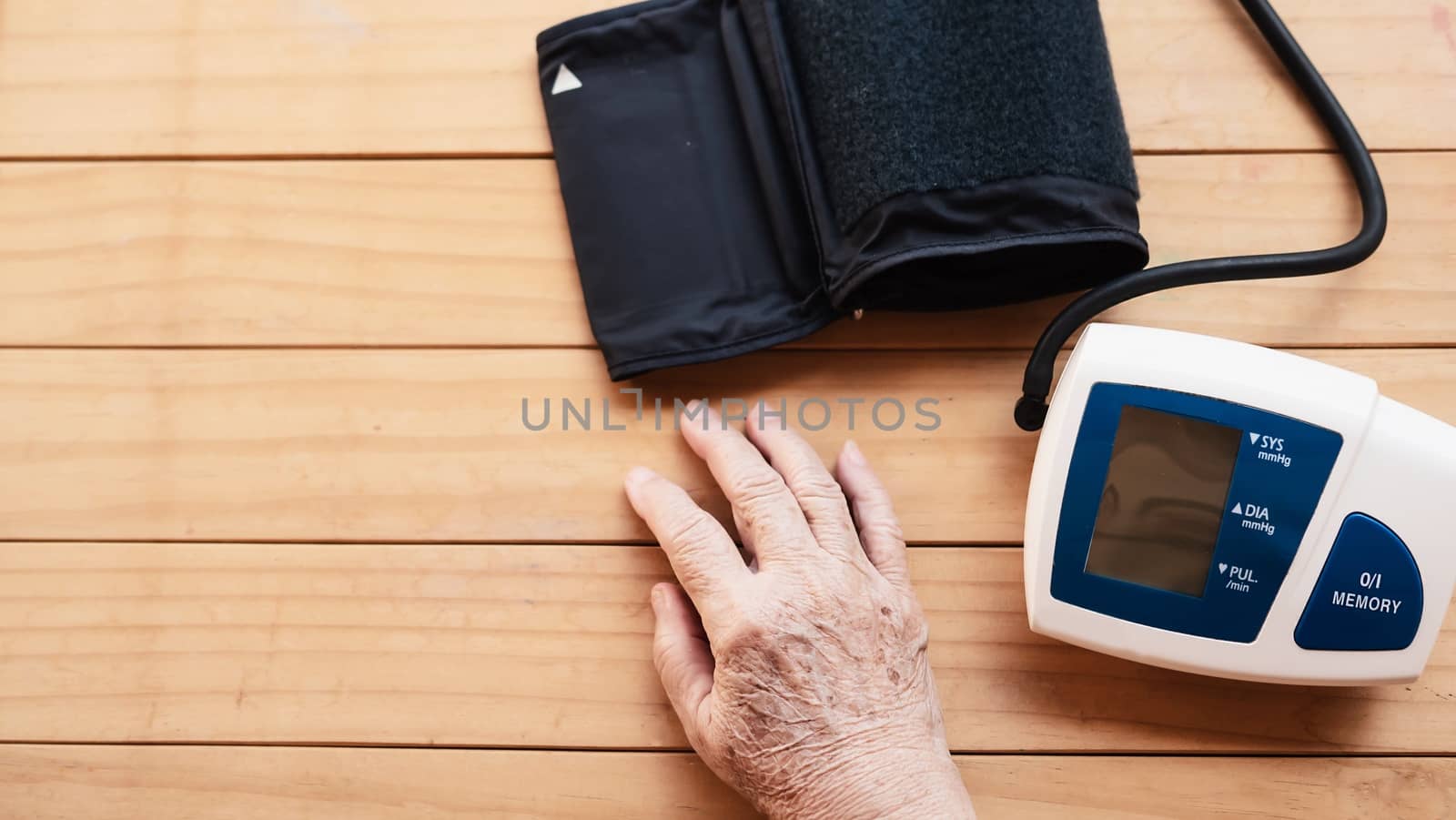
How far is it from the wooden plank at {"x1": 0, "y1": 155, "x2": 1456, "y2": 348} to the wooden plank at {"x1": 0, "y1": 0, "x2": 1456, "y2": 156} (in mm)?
24

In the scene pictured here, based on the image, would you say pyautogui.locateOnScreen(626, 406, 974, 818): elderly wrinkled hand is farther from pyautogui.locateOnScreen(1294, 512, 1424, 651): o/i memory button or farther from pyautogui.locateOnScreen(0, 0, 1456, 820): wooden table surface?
pyautogui.locateOnScreen(1294, 512, 1424, 651): o/i memory button

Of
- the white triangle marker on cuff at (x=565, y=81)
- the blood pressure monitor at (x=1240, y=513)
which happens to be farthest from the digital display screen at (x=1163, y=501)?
the white triangle marker on cuff at (x=565, y=81)

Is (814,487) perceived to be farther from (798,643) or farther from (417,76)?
(417,76)

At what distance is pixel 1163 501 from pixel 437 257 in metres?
0.57

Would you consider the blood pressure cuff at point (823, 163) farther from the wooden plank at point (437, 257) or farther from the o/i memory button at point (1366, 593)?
the o/i memory button at point (1366, 593)

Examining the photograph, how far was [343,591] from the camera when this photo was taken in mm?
712

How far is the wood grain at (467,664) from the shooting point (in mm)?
697

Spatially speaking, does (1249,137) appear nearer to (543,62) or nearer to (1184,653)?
(1184,653)

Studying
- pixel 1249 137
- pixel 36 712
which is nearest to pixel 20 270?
pixel 36 712

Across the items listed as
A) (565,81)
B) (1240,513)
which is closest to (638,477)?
(565,81)

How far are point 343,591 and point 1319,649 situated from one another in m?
0.70

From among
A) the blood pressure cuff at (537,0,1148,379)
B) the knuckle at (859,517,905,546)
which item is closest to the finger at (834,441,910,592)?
the knuckle at (859,517,905,546)

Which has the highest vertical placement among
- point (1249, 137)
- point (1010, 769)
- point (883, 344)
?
point (1249, 137)

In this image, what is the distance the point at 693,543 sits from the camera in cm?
67
